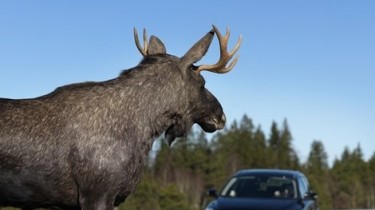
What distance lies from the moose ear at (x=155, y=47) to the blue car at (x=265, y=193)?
6.36m

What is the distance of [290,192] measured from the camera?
15578mm

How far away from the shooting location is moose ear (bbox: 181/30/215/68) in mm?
8180

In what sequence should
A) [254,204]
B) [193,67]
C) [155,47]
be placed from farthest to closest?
[254,204]
[155,47]
[193,67]

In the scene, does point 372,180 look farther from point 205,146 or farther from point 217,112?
point 217,112

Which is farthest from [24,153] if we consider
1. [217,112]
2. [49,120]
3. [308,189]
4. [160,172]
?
[160,172]

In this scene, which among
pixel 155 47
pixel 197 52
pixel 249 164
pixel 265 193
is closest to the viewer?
pixel 197 52

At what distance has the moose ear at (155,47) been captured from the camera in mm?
8820

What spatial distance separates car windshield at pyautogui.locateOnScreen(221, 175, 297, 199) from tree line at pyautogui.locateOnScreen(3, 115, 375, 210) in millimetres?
88008

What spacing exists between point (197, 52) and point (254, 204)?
280 inches

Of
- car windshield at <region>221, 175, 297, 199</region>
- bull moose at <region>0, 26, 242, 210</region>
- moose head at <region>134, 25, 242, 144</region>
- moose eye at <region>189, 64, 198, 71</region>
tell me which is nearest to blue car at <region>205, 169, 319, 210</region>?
car windshield at <region>221, 175, 297, 199</region>

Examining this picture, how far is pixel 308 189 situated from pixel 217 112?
8.34 m

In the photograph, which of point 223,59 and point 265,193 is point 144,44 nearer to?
point 223,59

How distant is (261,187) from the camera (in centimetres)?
1581

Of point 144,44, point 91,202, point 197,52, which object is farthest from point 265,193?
point 91,202
